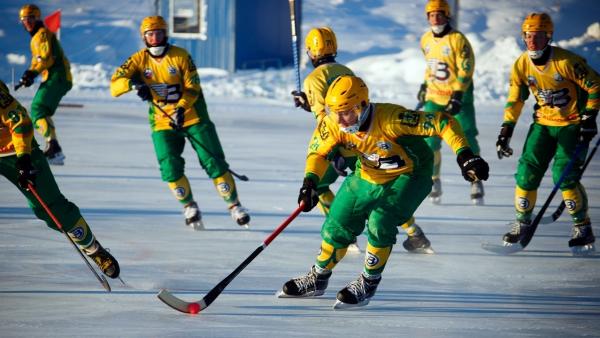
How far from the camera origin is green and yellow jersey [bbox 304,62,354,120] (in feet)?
21.0

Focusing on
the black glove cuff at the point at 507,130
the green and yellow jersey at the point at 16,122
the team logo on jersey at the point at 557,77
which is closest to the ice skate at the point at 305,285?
the green and yellow jersey at the point at 16,122

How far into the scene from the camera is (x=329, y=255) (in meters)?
5.39

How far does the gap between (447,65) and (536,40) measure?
2193mm

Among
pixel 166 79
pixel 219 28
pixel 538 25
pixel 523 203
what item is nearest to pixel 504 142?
pixel 523 203

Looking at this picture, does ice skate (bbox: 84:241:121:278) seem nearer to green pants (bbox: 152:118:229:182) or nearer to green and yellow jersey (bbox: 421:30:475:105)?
green pants (bbox: 152:118:229:182)

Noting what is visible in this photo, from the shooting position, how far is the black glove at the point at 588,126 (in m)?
6.66

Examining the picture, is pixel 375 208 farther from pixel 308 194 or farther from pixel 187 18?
pixel 187 18

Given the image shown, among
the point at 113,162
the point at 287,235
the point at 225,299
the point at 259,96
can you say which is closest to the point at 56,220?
the point at 225,299

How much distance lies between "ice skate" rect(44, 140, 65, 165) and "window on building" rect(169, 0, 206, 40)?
38.3 ft

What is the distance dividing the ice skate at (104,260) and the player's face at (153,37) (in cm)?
212

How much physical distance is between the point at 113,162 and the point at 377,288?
5722 mm

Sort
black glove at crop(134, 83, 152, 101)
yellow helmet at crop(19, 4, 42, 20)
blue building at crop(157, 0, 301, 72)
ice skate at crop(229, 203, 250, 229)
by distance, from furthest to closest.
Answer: blue building at crop(157, 0, 301, 72)
yellow helmet at crop(19, 4, 42, 20)
ice skate at crop(229, 203, 250, 229)
black glove at crop(134, 83, 152, 101)

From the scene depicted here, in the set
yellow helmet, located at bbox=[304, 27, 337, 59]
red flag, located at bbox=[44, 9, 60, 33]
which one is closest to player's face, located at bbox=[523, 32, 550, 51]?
yellow helmet, located at bbox=[304, 27, 337, 59]

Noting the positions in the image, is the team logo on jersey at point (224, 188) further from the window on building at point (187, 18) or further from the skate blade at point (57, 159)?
the window on building at point (187, 18)
